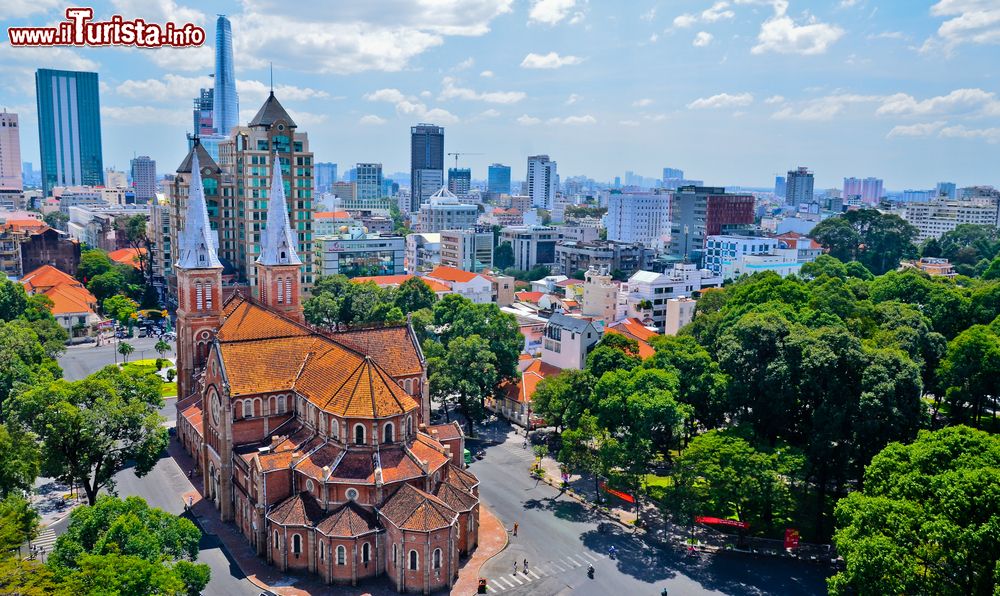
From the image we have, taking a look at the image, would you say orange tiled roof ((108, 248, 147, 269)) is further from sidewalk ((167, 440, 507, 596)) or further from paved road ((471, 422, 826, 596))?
paved road ((471, 422, 826, 596))

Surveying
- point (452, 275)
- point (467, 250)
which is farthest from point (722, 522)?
point (467, 250)

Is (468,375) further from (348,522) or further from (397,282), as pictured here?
(397,282)

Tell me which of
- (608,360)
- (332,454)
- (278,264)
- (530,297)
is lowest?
(332,454)

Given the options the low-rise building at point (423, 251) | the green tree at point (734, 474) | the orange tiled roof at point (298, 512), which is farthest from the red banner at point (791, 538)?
the low-rise building at point (423, 251)

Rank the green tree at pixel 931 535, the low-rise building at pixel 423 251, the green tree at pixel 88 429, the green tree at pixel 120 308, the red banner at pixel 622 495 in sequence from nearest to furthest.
→ the green tree at pixel 931 535 < the green tree at pixel 88 429 < the red banner at pixel 622 495 < the green tree at pixel 120 308 < the low-rise building at pixel 423 251

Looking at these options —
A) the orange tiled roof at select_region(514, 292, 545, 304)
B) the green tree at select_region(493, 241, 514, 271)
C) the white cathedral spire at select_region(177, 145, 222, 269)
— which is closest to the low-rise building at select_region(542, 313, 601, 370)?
the white cathedral spire at select_region(177, 145, 222, 269)

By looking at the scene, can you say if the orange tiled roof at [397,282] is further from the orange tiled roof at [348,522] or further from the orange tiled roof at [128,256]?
the orange tiled roof at [348,522]
